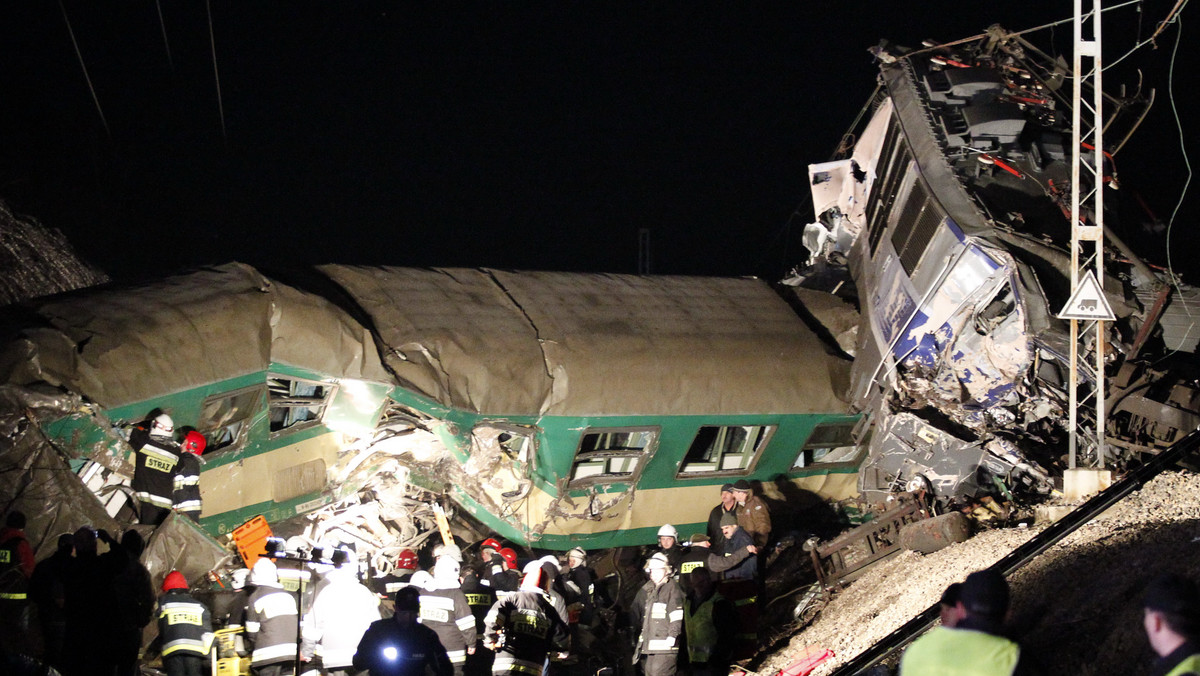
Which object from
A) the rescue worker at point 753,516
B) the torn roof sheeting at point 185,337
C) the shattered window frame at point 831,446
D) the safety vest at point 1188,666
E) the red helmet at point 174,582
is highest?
the safety vest at point 1188,666

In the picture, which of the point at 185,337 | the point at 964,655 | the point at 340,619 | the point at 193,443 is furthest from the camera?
the point at 185,337

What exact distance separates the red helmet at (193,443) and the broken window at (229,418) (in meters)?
0.33

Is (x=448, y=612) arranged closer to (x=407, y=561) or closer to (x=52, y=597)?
(x=407, y=561)

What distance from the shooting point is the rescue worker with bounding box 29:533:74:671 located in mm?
7000

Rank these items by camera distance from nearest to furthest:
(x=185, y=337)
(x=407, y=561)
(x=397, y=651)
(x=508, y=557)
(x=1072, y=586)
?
(x=397, y=651) < (x=1072, y=586) < (x=185, y=337) < (x=407, y=561) < (x=508, y=557)

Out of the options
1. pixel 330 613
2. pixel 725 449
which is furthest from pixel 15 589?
pixel 725 449

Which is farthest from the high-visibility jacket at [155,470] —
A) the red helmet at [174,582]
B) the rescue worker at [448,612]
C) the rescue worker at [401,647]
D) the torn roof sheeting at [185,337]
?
the rescue worker at [401,647]

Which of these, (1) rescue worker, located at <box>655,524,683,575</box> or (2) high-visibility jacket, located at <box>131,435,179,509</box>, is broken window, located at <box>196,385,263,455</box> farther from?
(1) rescue worker, located at <box>655,524,683,575</box>

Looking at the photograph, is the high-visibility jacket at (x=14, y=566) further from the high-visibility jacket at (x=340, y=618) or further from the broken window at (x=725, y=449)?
the broken window at (x=725, y=449)

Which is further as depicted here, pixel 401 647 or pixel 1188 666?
pixel 401 647

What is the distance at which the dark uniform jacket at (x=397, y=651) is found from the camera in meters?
5.93

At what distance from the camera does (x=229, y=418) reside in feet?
29.7

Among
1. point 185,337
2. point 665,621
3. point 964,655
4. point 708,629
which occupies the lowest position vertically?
point 665,621

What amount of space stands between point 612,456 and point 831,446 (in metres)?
2.87
